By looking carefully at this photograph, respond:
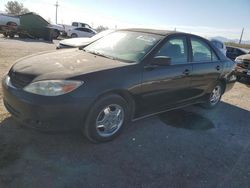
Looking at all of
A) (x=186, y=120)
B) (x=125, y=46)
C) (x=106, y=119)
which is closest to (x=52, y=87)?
(x=106, y=119)

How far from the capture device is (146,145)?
3906mm

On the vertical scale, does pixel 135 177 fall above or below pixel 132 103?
below

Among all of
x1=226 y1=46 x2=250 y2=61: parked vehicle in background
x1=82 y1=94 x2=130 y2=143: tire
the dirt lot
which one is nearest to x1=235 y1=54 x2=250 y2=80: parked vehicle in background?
the dirt lot

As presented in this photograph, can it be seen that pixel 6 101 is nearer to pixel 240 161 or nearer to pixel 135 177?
pixel 135 177

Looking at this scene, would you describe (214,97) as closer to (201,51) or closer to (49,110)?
(201,51)

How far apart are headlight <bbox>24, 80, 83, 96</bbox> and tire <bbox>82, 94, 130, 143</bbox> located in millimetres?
423

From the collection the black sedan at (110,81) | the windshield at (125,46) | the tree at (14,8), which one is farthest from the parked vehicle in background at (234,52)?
the tree at (14,8)

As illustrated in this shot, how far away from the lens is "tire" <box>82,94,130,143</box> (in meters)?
3.44

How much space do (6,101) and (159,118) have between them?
2.74 meters

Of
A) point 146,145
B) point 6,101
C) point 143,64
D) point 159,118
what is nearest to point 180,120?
point 159,118

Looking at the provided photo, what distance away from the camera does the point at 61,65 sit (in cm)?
357

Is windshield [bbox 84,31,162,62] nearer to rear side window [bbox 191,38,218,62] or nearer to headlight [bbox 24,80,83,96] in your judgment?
rear side window [bbox 191,38,218,62]

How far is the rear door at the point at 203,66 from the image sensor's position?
4915 mm

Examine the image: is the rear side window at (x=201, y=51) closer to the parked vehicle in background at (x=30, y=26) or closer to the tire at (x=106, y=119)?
the tire at (x=106, y=119)
